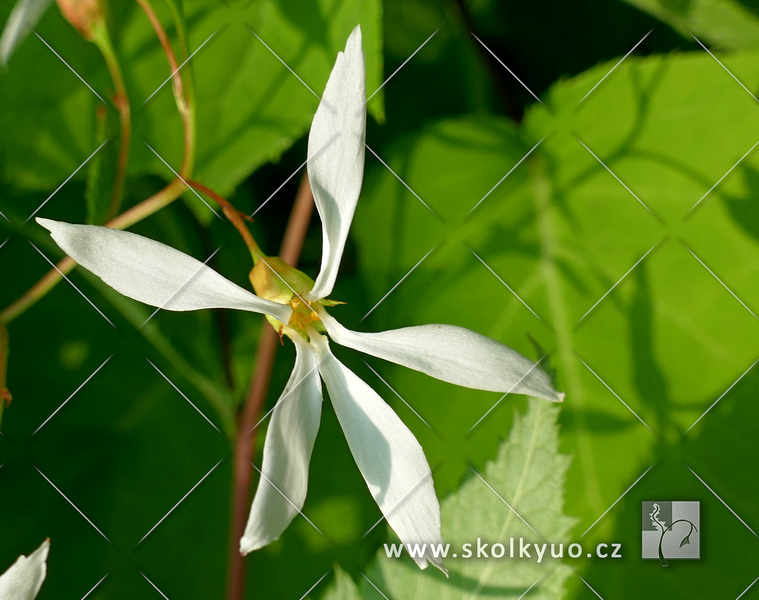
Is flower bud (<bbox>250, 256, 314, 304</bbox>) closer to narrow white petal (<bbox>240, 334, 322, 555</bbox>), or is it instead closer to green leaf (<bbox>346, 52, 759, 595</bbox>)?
narrow white petal (<bbox>240, 334, 322, 555</bbox>)

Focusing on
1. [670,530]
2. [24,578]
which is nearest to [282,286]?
[24,578]

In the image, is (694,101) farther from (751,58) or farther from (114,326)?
(114,326)

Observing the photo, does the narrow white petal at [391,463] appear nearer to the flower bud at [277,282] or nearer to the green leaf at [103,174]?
the flower bud at [277,282]

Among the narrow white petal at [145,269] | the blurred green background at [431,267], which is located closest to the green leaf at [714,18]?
the blurred green background at [431,267]

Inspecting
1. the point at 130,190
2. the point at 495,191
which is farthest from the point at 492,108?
the point at 130,190

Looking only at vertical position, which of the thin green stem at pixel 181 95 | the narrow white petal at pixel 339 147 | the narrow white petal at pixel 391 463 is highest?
the thin green stem at pixel 181 95

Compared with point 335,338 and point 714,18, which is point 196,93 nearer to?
point 335,338
